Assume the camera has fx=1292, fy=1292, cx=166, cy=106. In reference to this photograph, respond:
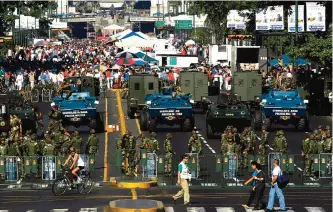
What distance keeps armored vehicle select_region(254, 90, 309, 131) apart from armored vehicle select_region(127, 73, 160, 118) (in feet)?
25.2

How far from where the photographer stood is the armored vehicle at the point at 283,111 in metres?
55.8

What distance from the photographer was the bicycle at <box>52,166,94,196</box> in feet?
123

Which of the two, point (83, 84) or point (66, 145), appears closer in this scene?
point (66, 145)

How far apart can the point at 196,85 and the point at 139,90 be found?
14.7 ft

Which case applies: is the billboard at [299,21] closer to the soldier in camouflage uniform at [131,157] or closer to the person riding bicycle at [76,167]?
the soldier in camouflage uniform at [131,157]

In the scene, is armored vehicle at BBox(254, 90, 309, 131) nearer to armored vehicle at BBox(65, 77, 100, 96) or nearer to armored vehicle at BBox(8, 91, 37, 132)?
armored vehicle at BBox(8, 91, 37, 132)

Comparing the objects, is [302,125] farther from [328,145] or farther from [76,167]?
[76,167]

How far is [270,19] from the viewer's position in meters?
88.0

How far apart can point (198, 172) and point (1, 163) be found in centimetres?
632

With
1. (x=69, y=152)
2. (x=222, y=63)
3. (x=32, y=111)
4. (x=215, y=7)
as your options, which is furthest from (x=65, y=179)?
(x=215, y=7)

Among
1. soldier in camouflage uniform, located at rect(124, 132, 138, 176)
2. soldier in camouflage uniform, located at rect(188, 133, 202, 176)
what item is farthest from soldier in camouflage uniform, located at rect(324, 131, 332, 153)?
soldier in camouflage uniform, located at rect(124, 132, 138, 176)

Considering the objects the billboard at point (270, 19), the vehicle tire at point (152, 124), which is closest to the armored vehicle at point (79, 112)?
the vehicle tire at point (152, 124)

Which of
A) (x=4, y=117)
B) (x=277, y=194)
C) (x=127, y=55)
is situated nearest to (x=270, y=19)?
(x=127, y=55)

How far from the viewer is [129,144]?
42.2 meters
